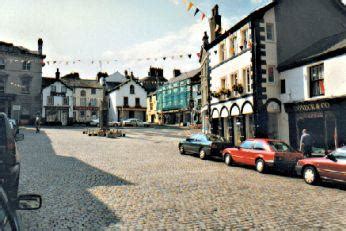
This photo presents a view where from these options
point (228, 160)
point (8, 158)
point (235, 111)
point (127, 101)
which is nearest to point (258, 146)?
point (228, 160)

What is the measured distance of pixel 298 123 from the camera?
1838 cm

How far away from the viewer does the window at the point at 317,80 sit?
17.0 meters

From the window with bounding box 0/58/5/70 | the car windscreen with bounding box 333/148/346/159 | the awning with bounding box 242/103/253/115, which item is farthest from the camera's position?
the window with bounding box 0/58/5/70

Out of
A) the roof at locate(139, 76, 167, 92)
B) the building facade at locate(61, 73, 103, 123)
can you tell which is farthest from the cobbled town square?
the roof at locate(139, 76, 167, 92)

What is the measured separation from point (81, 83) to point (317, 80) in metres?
54.4

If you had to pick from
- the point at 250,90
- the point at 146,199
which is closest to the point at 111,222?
the point at 146,199

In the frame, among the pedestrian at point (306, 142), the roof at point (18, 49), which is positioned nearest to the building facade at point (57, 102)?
the roof at point (18, 49)

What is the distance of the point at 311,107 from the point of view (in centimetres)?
1717

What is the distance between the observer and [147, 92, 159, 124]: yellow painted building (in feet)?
227

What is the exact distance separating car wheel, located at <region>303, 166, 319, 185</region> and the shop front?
6.33 meters

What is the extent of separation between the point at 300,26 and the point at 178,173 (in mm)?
15760

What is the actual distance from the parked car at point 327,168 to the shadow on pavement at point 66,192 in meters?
6.48

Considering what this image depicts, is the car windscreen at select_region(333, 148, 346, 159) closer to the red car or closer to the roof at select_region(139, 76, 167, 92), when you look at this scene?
the red car

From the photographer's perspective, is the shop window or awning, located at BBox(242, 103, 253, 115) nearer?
awning, located at BBox(242, 103, 253, 115)
